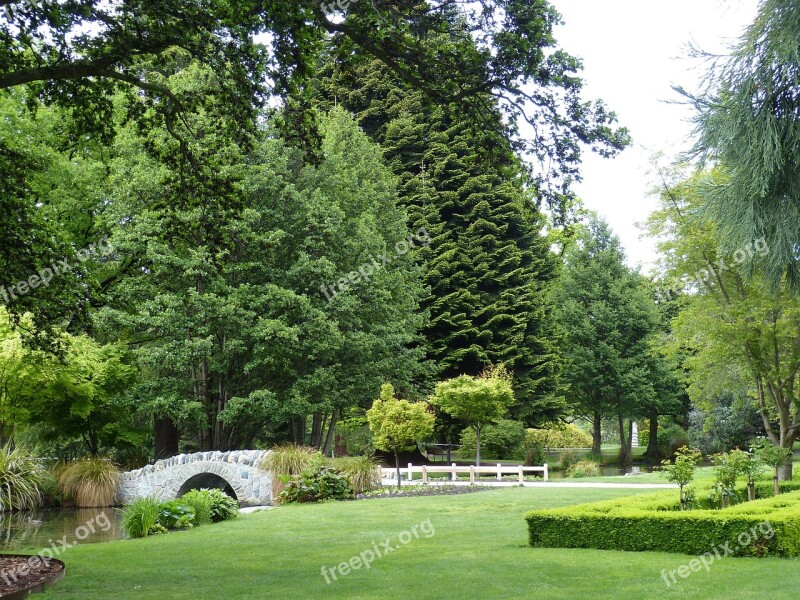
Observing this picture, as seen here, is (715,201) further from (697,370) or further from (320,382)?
(320,382)

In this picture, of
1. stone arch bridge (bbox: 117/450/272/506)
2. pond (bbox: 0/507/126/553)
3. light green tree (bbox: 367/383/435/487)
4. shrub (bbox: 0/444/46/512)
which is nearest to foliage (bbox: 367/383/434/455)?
light green tree (bbox: 367/383/435/487)

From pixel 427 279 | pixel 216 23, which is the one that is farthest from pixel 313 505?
pixel 427 279

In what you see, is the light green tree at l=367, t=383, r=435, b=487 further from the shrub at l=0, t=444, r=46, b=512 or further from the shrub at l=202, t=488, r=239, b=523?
the shrub at l=0, t=444, r=46, b=512

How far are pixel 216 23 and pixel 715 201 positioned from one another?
829 centimetres

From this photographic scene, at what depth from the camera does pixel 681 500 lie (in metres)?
11.9

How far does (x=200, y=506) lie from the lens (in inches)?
666

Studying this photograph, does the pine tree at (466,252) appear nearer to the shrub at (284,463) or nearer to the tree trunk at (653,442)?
the tree trunk at (653,442)

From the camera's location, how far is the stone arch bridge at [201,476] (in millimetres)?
21766

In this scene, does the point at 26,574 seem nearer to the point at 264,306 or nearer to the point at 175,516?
the point at 175,516

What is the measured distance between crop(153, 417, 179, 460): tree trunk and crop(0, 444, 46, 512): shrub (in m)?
6.47

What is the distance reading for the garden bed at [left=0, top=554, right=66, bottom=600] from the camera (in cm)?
790

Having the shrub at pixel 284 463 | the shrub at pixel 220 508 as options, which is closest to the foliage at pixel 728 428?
the shrub at pixel 284 463

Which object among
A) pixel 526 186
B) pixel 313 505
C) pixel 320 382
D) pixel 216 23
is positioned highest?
pixel 216 23

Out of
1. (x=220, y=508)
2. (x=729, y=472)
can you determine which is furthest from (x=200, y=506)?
(x=729, y=472)
